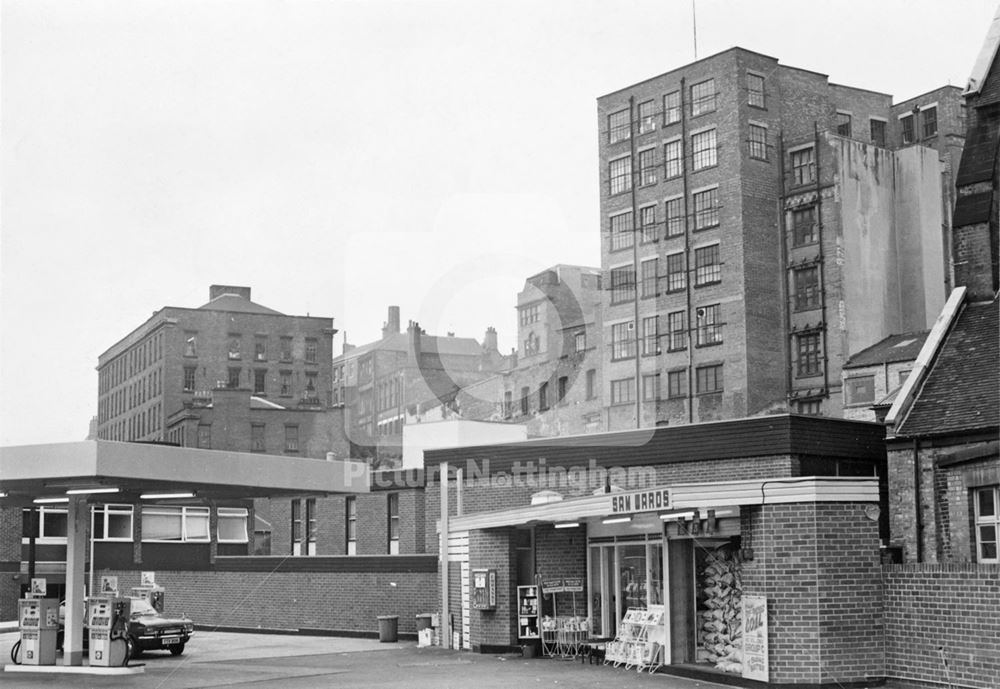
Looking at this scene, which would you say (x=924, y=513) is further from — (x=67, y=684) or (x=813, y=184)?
(x=813, y=184)

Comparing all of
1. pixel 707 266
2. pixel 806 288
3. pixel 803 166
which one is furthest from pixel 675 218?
pixel 806 288

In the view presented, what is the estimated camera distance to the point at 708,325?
6725cm

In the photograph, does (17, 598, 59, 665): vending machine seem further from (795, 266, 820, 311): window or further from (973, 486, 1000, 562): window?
(795, 266, 820, 311): window

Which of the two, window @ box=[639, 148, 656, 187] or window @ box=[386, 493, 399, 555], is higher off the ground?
window @ box=[639, 148, 656, 187]

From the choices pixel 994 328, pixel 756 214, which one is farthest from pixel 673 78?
pixel 994 328

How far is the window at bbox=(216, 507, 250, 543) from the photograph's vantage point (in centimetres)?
5669

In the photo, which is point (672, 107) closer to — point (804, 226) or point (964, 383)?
point (804, 226)

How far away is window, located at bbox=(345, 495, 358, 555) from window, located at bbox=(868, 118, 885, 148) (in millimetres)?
41867

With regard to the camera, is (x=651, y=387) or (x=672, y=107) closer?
(x=651, y=387)

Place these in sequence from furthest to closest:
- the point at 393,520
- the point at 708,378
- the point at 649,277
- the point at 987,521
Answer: the point at 649,277 < the point at 708,378 < the point at 393,520 < the point at 987,521

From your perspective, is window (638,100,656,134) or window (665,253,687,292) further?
window (638,100,656,134)

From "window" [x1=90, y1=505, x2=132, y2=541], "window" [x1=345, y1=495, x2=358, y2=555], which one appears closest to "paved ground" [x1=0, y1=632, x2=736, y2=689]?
"window" [x1=345, y1=495, x2=358, y2=555]

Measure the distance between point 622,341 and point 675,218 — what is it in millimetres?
8000

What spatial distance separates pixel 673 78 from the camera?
233 ft
